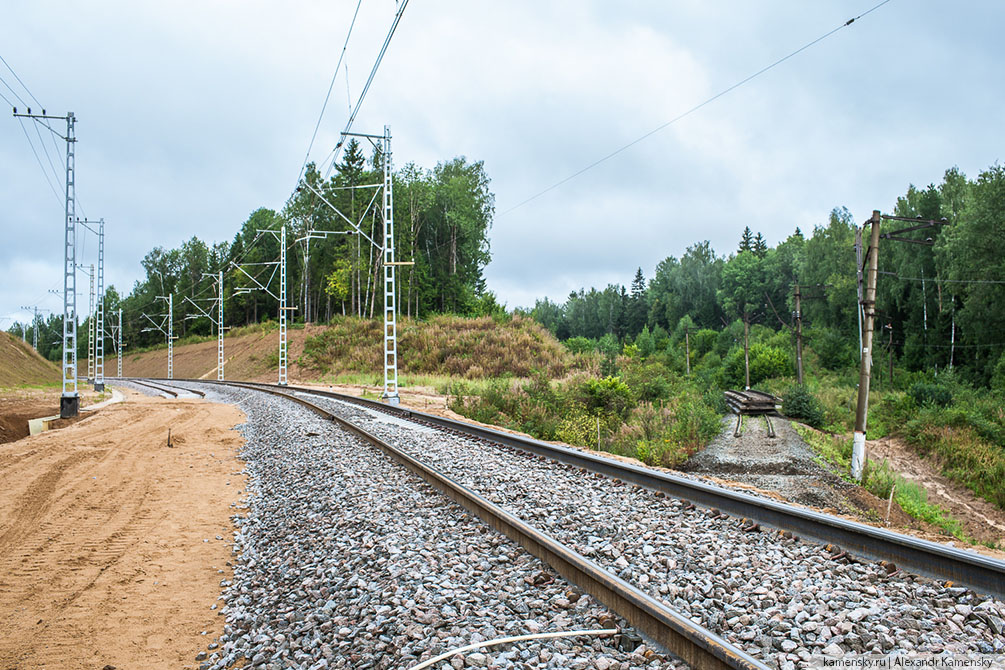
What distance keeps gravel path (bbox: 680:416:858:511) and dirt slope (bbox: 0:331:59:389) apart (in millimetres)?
32863

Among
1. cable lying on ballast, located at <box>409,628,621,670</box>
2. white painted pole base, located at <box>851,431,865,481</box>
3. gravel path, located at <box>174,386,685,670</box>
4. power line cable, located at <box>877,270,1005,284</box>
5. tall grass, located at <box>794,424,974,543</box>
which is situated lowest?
tall grass, located at <box>794,424,974,543</box>

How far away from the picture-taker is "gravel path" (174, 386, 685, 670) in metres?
3.63

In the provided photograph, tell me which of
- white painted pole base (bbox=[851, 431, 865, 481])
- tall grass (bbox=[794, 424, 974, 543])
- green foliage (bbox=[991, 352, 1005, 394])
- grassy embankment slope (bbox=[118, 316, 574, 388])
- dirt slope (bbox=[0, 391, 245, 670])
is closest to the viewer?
dirt slope (bbox=[0, 391, 245, 670])

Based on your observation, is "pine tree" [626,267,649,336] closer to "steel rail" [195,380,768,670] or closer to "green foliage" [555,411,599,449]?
"green foliage" [555,411,599,449]

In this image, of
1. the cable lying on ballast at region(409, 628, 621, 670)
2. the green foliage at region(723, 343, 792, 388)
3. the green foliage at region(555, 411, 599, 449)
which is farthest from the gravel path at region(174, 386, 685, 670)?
the green foliage at region(723, 343, 792, 388)

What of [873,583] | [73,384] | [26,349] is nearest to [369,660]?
[873,583]

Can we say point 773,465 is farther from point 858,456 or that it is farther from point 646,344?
point 646,344

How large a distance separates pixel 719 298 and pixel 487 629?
355 feet

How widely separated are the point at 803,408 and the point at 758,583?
24.3 metres

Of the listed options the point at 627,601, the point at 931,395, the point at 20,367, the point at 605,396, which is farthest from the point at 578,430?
the point at 20,367

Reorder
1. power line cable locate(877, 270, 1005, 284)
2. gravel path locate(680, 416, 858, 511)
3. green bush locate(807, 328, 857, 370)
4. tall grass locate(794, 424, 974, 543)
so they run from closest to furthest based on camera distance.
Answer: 1. gravel path locate(680, 416, 858, 511)
2. tall grass locate(794, 424, 974, 543)
3. power line cable locate(877, 270, 1005, 284)
4. green bush locate(807, 328, 857, 370)

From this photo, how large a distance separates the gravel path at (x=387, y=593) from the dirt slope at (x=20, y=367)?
106 feet

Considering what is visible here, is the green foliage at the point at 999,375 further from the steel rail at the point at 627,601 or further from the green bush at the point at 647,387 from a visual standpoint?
the steel rail at the point at 627,601

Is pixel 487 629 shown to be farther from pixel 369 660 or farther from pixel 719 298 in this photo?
pixel 719 298
